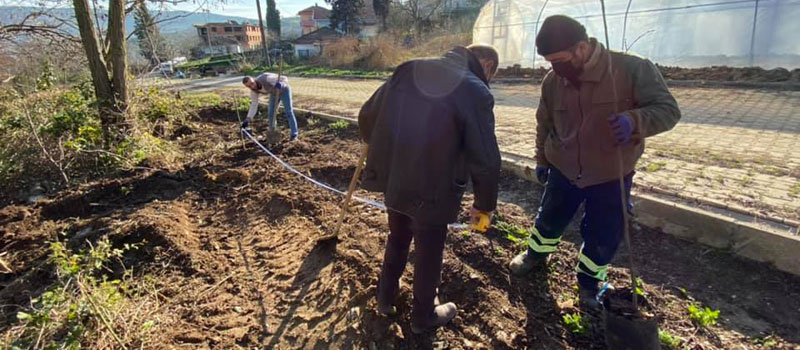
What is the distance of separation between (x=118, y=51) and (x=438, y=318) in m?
6.20

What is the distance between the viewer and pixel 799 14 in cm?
905

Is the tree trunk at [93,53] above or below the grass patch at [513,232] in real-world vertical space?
above

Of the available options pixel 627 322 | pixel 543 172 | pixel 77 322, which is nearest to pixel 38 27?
pixel 77 322

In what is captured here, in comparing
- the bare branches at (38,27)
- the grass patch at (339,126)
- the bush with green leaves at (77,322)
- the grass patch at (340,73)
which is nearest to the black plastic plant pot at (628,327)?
the bush with green leaves at (77,322)

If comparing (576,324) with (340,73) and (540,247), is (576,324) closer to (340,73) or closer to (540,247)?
(540,247)

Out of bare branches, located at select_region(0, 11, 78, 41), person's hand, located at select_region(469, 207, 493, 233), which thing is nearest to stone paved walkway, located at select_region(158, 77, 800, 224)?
person's hand, located at select_region(469, 207, 493, 233)

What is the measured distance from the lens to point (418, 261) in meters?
2.18

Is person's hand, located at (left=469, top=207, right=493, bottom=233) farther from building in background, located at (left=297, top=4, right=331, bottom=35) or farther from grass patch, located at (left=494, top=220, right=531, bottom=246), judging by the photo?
building in background, located at (left=297, top=4, right=331, bottom=35)

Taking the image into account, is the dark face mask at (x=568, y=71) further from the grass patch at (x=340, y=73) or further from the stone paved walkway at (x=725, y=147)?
the grass patch at (x=340, y=73)

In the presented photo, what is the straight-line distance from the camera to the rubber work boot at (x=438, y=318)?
2.33m

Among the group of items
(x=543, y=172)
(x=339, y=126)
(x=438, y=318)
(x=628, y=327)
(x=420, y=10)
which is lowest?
(x=438, y=318)

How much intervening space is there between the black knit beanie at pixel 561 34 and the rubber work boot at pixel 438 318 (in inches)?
62.9

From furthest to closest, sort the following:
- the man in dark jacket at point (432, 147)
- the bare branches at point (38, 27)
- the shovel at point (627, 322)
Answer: the bare branches at point (38, 27) < the shovel at point (627, 322) < the man in dark jacket at point (432, 147)

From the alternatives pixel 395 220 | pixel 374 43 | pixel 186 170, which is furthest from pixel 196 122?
pixel 374 43
